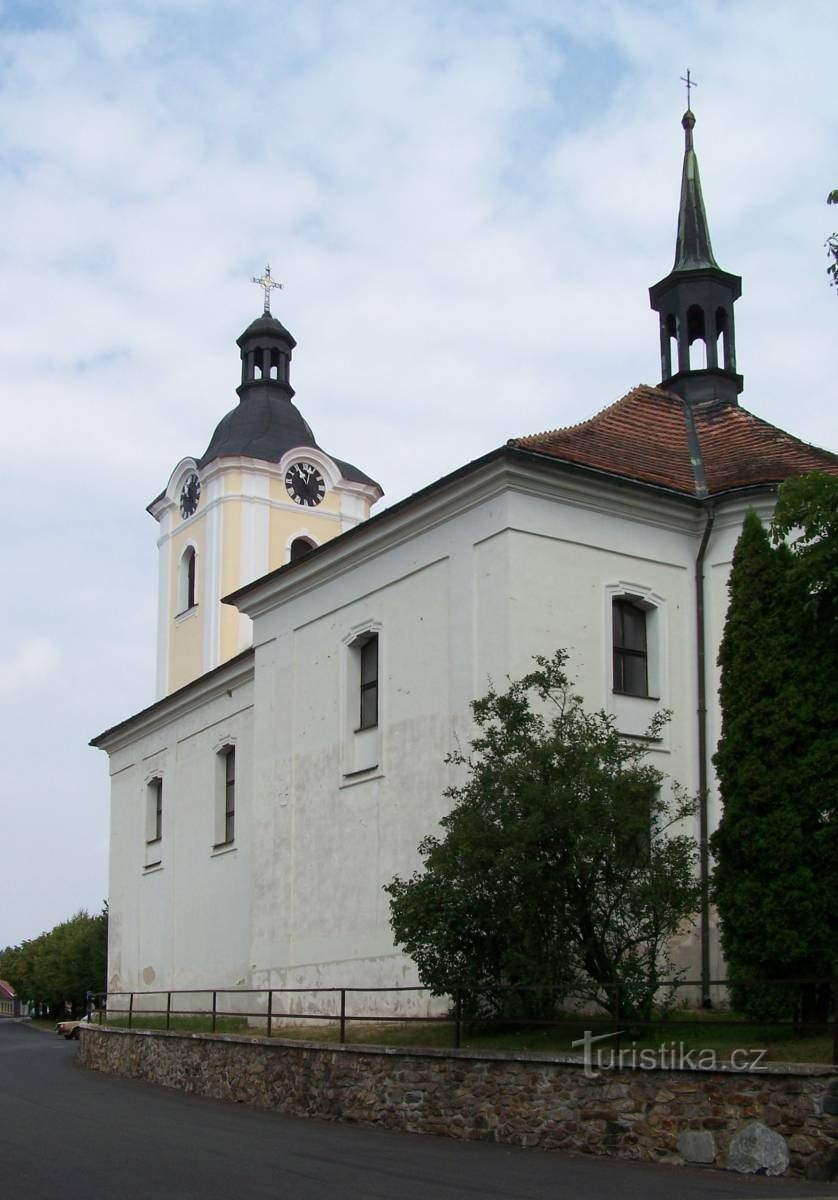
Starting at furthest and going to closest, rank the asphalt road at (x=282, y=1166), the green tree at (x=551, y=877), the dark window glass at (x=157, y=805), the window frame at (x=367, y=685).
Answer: the dark window glass at (x=157, y=805) → the window frame at (x=367, y=685) → the green tree at (x=551, y=877) → the asphalt road at (x=282, y=1166)

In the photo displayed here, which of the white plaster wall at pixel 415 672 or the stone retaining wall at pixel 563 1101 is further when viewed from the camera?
the white plaster wall at pixel 415 672

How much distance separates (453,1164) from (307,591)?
13340 mm

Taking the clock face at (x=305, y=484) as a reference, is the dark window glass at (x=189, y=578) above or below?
below

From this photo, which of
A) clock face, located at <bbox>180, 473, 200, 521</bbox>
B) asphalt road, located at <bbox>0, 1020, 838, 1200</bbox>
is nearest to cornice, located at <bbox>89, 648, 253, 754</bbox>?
clock face, located at <bbox>180, 473, 200, 521</bbox>

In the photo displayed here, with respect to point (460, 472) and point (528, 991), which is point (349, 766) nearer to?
point (460, 472)

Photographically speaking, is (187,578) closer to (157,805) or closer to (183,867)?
(157,805)

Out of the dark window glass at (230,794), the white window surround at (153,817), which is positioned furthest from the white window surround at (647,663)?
the white window surround at (153,817)

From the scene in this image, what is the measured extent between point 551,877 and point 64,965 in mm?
53492

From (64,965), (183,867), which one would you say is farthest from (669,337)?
(64,965)

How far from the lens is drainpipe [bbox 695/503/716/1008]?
19578mm

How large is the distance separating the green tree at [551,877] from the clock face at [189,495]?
31.7m

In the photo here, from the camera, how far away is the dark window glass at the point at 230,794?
30.2 m

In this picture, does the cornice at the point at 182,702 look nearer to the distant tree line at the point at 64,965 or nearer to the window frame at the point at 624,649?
the window frame at the point at 624,649

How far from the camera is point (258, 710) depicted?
2616 cm
